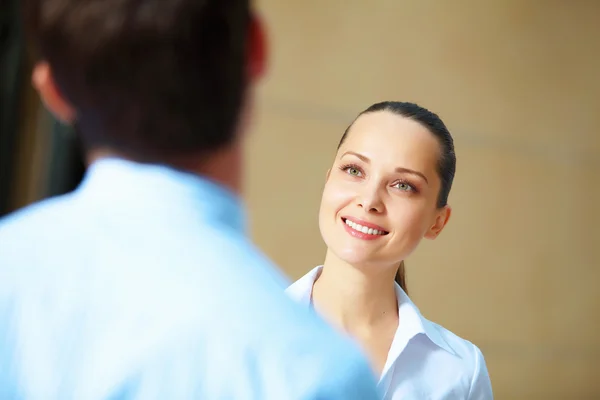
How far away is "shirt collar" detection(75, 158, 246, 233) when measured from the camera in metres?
0.27

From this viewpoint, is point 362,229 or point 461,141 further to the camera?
point 461,141

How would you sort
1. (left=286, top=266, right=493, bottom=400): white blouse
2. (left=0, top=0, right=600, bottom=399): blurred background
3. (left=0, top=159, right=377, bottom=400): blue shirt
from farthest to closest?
(left=0, top=0, right=600, bottom=399): blurred background, (left=286, top=266, right=493, bottom=400): white blouse, (left=0, top=159, right=377, bottom=400): blue shirt

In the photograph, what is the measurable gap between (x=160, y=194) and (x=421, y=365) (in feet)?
0.88

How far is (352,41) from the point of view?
90 cm

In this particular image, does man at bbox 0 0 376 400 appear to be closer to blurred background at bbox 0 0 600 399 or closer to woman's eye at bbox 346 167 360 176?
woman's eye at bbox 346 167 360 176

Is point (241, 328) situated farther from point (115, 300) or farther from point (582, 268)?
point (582, 268)

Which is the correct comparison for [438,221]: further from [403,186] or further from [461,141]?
[461,141]

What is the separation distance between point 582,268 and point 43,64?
0.95 metres

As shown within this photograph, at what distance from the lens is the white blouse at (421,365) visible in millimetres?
467

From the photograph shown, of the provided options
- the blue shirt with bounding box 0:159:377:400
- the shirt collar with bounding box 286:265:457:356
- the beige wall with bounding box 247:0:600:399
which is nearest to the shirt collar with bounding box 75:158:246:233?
the blue shirt with bounding box 0:159:377:400

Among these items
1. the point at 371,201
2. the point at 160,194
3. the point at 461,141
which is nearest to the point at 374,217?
the point at 371,201

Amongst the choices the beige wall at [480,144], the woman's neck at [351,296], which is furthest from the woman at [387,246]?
the beige wall at [480,144]

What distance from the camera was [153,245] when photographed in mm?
267

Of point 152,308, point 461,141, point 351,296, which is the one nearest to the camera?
point 152,308
